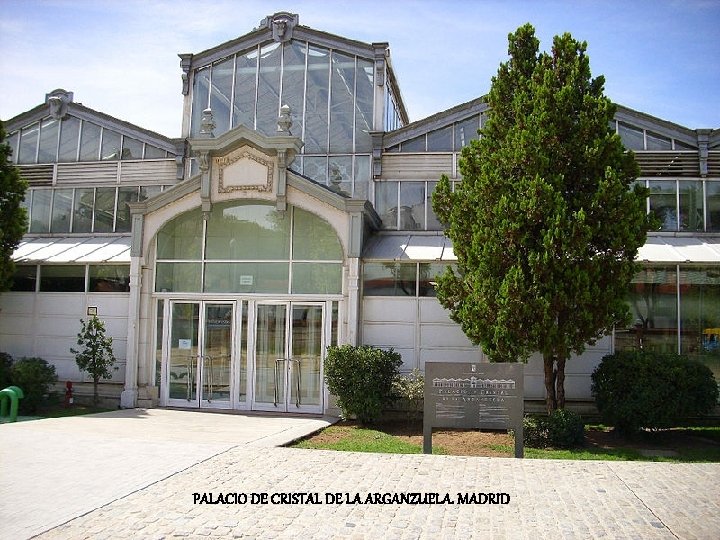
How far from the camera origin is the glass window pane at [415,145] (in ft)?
57.4

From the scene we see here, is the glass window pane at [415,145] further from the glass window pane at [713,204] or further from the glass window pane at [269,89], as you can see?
the glass window pane at [713,204]

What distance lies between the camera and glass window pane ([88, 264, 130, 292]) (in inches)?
637

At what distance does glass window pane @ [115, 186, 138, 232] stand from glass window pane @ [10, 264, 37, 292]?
2.48 meters

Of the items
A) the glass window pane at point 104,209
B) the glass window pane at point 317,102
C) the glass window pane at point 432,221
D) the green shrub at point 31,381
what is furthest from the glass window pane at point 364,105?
the green shrub at point 31,381

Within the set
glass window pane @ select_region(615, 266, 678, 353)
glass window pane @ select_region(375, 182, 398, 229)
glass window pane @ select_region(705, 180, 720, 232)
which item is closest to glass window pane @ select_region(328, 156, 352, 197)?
glass window pane @ select_region(375, 182, 398, 229)

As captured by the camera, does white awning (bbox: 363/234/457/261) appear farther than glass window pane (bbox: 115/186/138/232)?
No

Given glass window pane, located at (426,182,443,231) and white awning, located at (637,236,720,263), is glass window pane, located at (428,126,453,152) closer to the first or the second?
glass window pane, located at (426,182,443,231)

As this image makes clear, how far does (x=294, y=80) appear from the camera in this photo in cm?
1831

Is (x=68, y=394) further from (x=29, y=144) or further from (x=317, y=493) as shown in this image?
(x=317, y=493)

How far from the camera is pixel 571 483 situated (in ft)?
26.9

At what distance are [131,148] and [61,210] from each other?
2692mm

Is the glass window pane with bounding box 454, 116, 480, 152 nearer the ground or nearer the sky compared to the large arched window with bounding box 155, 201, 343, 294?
nearer the sky

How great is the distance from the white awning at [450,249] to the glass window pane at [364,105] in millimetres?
3021

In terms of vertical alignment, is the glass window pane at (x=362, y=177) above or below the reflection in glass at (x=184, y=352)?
above
